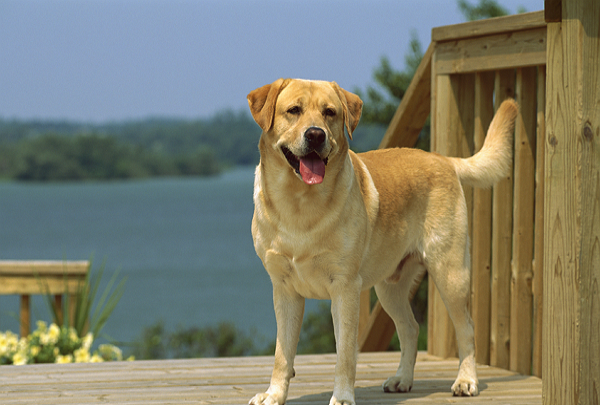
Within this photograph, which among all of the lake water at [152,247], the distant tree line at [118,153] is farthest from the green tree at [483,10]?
the distant tree line at [118,153]

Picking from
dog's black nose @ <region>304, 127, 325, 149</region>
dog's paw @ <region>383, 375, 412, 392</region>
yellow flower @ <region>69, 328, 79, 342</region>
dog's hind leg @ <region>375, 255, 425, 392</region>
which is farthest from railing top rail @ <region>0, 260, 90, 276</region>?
dog's black nose @ <region>304, 127, 325, 149</region>

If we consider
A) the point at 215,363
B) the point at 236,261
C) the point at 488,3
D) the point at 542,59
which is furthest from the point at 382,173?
the point at 236,261

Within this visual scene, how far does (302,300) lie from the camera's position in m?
3.21

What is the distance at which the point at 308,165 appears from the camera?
9.41 feet

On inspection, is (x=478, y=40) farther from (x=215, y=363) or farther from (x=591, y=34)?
(x=215, y=363)

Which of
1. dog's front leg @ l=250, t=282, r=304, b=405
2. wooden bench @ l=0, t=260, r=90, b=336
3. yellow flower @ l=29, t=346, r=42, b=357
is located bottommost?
yellow flower @ l=29, t=346, r=42, b=357

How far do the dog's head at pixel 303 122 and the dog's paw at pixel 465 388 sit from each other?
1281 mm

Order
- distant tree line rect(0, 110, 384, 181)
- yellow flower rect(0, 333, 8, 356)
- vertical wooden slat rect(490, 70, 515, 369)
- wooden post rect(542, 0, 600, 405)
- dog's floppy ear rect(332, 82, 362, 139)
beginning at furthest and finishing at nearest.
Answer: distant tree line rect(0, 110, 384, 181)
yellow flower rect(0, 333, 8, 356)
vertical wooden slat rect(490, 70, 515, 369)
dog's floppy ear rect(332, 82, 362, 139)
wooden post rect(542, 0, 600, 405)

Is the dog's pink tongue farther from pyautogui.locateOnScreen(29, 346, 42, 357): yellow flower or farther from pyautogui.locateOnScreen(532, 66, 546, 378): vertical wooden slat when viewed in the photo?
pyautogui.locateOnScreen(29, 346, 42, 357): yellow flower

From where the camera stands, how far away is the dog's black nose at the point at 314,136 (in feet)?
9.09

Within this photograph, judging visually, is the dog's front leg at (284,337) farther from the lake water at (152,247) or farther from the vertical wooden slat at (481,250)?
the vertical wooden slat at (481,250)

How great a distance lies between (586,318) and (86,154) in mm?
79076

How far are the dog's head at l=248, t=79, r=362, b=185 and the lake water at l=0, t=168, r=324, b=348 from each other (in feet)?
4.22

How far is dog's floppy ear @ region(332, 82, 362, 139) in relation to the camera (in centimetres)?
306
